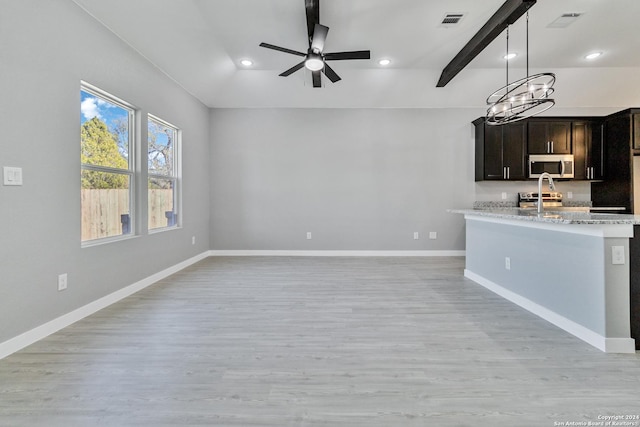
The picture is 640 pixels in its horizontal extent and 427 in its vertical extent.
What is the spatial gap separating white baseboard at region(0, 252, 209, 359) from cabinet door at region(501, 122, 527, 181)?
6.12 metres

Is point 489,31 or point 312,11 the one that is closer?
point 312,11

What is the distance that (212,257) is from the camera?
5355 mm

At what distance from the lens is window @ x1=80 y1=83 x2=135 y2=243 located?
277 centimetres

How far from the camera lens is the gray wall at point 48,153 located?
1.99m

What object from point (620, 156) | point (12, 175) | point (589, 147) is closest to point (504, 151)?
point (589, 147)

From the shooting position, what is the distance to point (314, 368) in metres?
1.80

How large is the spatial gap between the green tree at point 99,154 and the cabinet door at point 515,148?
20.0ft

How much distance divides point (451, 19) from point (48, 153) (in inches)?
172

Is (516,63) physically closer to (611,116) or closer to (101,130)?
(611,116)

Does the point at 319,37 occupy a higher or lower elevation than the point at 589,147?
higher

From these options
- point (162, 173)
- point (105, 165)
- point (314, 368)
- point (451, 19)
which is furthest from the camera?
point (162, 173)

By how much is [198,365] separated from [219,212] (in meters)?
4.04

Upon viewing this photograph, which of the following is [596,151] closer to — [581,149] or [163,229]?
[581,149]

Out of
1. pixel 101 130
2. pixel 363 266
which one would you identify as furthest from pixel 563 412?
pixel 101 130
